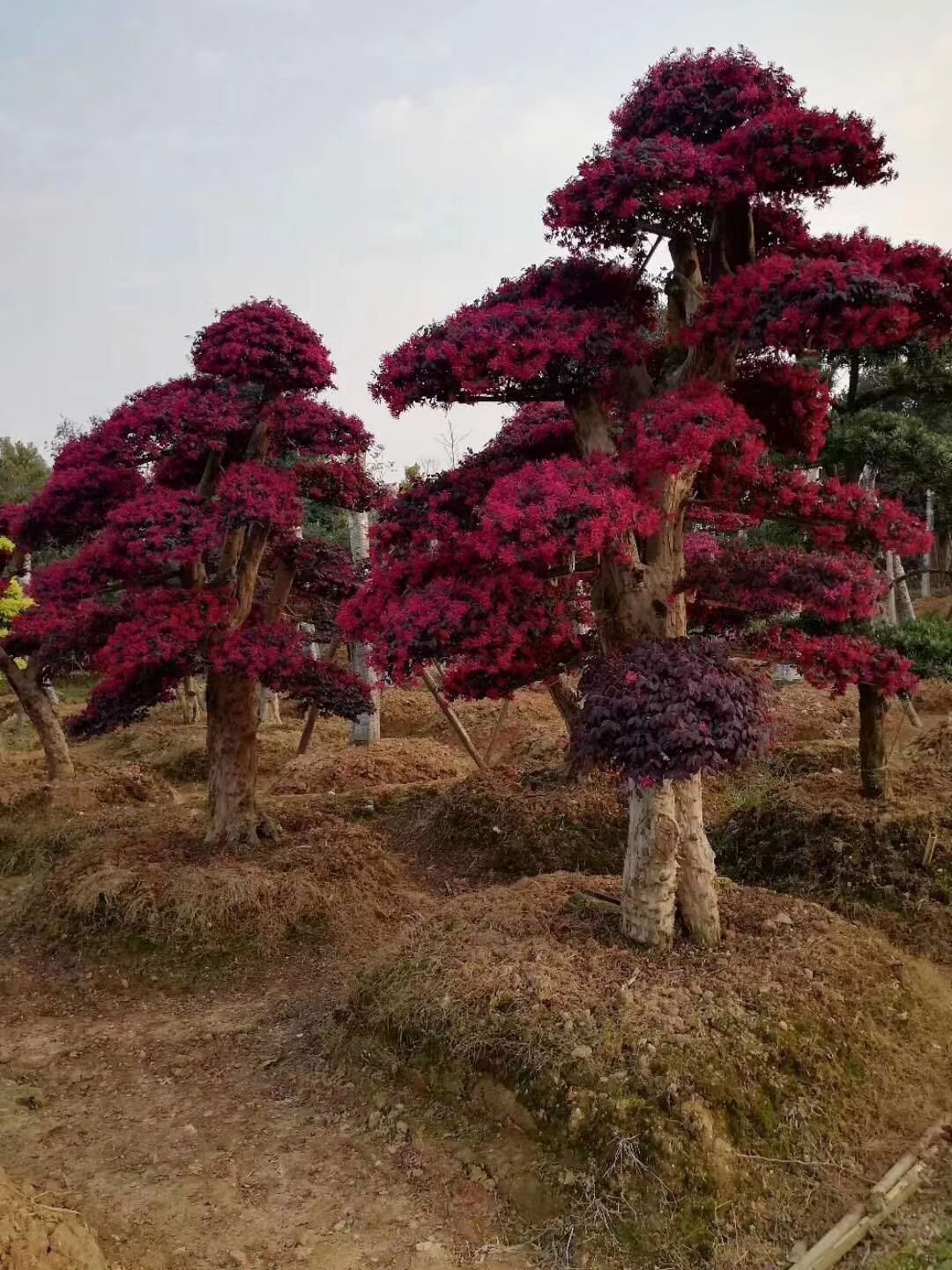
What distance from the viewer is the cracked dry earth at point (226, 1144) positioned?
14.3 ft

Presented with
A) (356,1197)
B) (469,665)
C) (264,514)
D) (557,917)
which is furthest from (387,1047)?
(264,514)

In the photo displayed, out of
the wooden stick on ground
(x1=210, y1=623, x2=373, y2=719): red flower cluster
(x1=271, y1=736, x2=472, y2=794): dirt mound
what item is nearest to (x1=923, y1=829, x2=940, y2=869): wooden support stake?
the wooden stick on ground

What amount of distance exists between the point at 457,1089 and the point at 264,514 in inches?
202

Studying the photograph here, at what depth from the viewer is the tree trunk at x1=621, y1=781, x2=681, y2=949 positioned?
236 inches

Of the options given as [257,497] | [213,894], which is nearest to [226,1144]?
[213,894]

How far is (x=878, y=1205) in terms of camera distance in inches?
172

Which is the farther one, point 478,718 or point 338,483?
point 478,718

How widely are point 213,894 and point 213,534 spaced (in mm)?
3384

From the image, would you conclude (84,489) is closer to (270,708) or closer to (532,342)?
(532,342)

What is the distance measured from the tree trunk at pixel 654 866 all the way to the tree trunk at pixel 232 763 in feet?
16.0

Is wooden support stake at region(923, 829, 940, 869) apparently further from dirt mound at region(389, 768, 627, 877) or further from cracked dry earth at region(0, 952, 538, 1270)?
cracked dry earth at region(0, 952, 538, 1270)

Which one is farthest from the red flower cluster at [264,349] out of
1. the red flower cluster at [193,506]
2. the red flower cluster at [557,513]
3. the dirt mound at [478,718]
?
the dirt mound at [478,718]

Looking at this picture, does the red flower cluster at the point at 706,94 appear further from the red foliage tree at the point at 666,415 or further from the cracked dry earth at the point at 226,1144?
the cracked dry earth at the point at 226,1144

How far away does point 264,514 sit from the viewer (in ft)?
26.4
